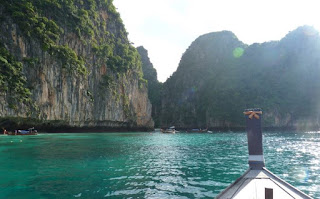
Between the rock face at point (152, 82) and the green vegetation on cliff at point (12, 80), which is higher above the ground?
the rock face at point (152, 82)

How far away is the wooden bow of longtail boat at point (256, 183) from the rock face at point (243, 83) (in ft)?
296

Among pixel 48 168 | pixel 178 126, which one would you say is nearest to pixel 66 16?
pixel 48 168

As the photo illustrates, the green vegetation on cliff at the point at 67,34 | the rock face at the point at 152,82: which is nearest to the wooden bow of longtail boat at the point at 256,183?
the green vegetation on cliff at the point at 67,34

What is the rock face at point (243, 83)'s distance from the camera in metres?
92.0

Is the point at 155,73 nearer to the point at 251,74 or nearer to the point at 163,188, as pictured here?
the point at 251,74

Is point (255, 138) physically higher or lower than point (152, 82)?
lower

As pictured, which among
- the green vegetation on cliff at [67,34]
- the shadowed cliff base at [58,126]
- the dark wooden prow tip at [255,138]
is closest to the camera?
the dark wooden prow tip at [255,138]

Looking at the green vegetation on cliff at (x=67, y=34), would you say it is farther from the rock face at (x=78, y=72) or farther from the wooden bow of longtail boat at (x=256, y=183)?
the wooden bow of longtail boat at (x=256, y=183)

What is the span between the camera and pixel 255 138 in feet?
20.0

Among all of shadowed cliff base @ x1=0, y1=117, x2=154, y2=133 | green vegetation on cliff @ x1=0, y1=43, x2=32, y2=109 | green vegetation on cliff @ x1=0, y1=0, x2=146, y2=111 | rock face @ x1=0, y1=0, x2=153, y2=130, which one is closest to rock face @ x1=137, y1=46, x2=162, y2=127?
shadowed cliff base @ x1=0, y1=117, x2=154, y2=133

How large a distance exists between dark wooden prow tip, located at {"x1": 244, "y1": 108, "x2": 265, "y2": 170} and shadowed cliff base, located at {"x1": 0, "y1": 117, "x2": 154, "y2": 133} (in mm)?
37510

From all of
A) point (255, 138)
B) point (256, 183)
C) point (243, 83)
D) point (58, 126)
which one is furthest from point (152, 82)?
point (256, 183)

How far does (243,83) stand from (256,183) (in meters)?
111

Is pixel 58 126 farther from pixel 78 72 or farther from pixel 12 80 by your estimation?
pixel 12 80
